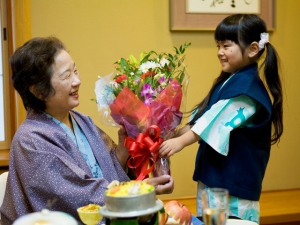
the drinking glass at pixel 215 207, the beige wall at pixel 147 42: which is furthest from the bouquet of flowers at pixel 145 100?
the beige wall at pixel 147 42

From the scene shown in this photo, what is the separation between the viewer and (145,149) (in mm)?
1674

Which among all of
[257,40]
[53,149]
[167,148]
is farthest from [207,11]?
[53,149]

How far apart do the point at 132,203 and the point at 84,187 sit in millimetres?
574

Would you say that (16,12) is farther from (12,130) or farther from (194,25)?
(194,25)

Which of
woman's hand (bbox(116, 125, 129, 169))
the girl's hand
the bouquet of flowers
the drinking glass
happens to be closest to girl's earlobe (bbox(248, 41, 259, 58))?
the bouquet of flowers

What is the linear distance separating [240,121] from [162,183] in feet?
1.41

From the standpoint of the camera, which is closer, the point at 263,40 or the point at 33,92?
the point at 33,92

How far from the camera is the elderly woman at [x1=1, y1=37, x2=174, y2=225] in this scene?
1551mm

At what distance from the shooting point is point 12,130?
3078 mm

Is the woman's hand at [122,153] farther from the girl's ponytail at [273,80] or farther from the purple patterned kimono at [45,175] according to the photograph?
the girl's ponytail at [273,80]

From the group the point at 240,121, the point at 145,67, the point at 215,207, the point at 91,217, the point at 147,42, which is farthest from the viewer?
the point at 147,42

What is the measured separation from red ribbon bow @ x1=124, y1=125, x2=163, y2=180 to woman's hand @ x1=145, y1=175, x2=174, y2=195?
0.14 feet

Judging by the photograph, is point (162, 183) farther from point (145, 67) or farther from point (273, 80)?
point (273, 80)

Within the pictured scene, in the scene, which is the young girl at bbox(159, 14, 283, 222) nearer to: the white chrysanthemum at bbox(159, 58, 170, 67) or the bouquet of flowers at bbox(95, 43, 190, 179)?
the bouquet of flowers at bbox(95, 43, 190, 179)
